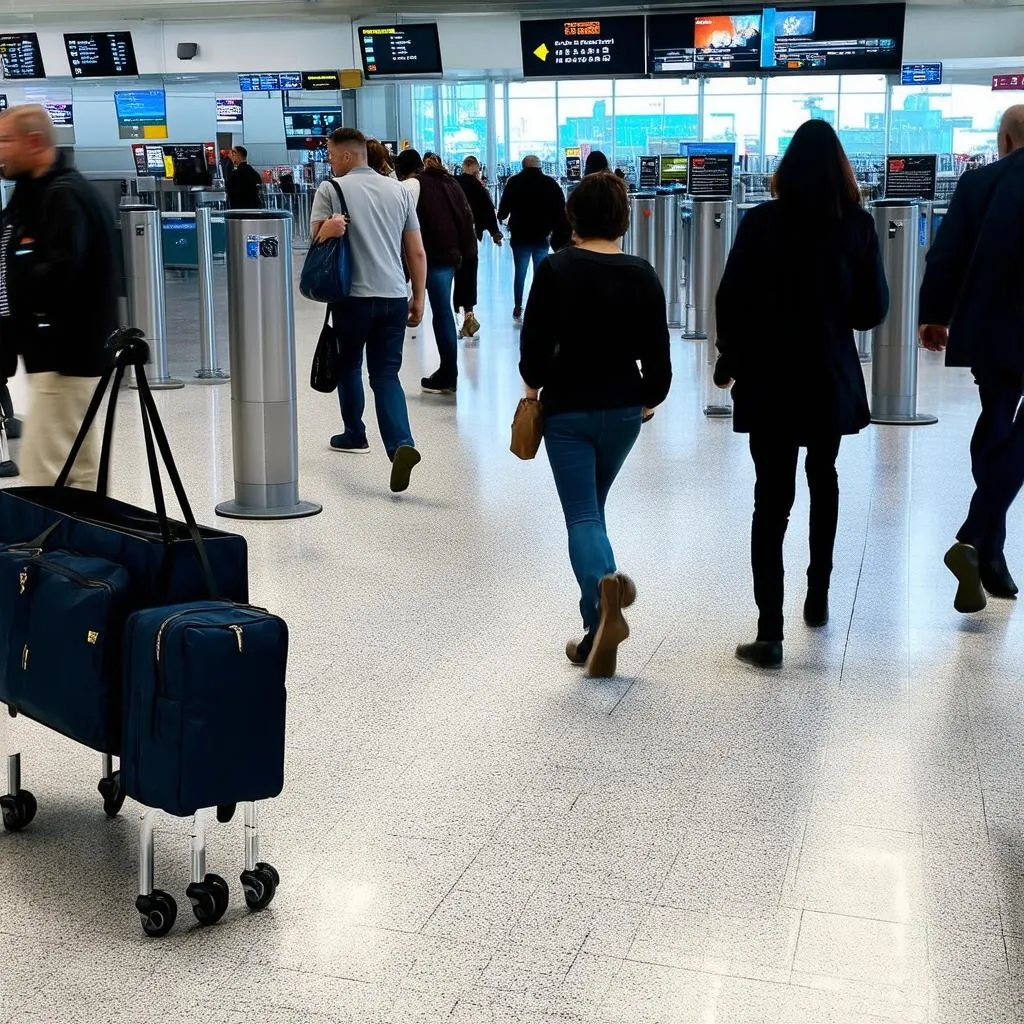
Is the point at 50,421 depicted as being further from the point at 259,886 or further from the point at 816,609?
the point at 816,609

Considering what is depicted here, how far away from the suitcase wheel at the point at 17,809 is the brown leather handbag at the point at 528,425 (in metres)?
1.61

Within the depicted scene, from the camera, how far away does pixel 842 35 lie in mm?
19469

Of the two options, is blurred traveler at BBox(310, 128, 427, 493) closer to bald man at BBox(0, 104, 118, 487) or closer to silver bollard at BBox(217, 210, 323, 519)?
silver bollard at BBox(217, 210, 323, 519)

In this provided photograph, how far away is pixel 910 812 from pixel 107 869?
175 cm

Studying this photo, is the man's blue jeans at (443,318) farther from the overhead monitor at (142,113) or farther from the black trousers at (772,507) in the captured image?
the overhead monitor at (142,113)

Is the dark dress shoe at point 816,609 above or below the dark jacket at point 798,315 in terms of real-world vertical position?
below

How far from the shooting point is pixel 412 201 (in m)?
6.84

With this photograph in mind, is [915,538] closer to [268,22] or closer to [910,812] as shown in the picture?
[910,812]

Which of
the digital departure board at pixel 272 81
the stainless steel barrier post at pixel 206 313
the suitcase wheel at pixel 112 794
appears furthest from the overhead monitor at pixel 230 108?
the suitcase wheel at pixel 112 794

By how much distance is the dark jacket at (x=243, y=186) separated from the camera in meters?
20.2

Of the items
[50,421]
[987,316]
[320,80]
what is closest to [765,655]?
[987,316]

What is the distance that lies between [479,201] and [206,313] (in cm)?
383

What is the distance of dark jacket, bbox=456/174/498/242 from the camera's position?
1318cm

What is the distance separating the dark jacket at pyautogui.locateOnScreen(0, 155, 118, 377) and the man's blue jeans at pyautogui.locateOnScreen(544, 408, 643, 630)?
138cm
